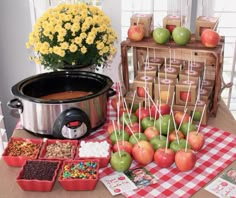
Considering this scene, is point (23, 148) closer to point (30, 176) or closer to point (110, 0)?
point (30, 176)

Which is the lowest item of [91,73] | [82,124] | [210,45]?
[82,124]

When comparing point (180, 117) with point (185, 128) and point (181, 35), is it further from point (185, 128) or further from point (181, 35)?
point (181, 35)

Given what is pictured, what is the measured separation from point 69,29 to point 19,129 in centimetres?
47

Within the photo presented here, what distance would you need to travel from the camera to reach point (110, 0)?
1987 millimetres

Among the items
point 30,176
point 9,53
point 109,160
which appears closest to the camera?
point 30,176

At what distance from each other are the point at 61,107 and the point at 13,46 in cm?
93

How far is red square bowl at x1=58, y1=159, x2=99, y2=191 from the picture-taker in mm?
1196

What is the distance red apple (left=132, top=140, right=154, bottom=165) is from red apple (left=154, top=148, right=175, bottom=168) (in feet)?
0.07

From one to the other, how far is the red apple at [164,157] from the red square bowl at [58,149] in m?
0.29

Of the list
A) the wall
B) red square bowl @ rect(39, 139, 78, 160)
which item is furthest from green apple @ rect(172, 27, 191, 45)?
the wall

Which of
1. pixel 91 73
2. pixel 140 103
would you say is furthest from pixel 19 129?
pixel 140 103

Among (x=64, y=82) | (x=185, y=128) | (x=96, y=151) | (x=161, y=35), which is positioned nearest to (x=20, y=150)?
(x=96, y=151)

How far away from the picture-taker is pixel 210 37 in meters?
1.52

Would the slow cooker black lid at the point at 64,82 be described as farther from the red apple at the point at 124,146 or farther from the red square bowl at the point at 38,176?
the red square bowl at the point at 38,176
